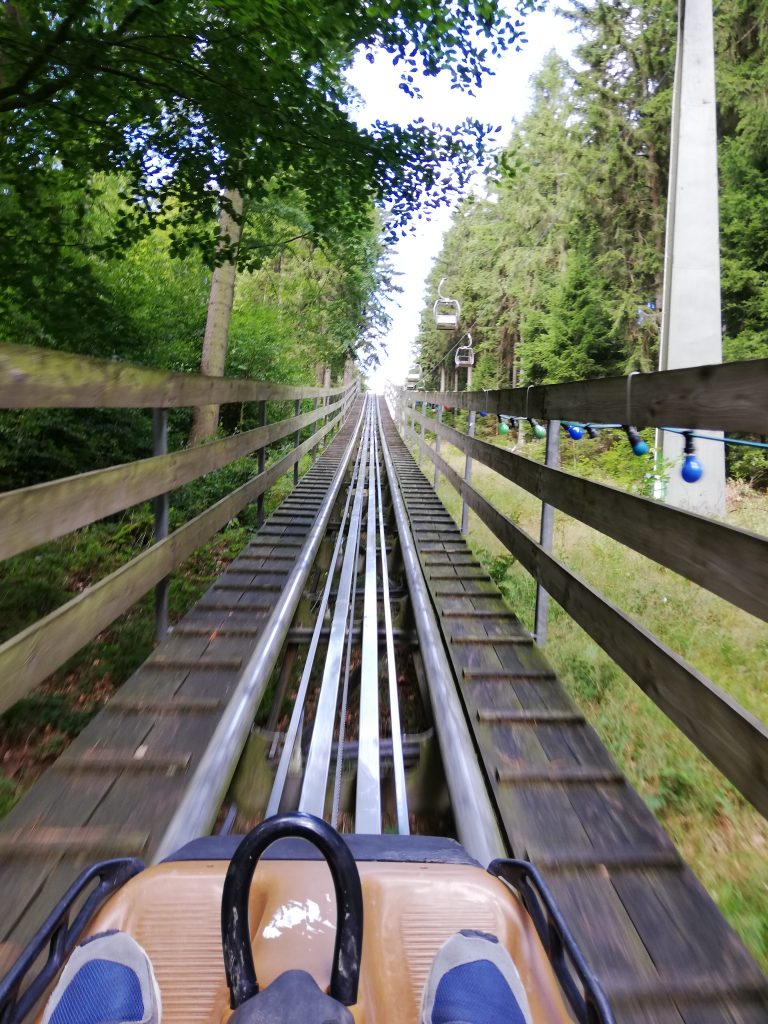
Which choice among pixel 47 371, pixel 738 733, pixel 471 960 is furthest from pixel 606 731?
pixel 47 371

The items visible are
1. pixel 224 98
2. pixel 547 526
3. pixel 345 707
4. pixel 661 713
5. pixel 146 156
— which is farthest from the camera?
pixel 146 156

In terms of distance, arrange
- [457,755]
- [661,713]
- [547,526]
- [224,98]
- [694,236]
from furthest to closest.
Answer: [694,236], [224,98], [547,526], [661,713], [457,755]

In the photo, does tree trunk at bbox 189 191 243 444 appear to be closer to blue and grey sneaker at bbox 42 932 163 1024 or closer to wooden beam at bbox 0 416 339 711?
wooden beam at bbox 0 416 339 711

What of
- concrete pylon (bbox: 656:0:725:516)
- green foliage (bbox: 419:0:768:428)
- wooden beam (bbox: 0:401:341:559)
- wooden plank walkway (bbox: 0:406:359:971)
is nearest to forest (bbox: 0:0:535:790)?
wooden plank walkway (bbox: 0:406:359:971)

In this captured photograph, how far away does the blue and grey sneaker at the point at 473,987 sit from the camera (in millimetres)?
760

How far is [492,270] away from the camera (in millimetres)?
22219

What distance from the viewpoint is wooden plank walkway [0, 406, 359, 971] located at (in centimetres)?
158

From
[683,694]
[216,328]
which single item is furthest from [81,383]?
[216,328]

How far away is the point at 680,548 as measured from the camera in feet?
5.65

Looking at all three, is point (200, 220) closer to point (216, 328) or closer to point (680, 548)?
point (216, 328)

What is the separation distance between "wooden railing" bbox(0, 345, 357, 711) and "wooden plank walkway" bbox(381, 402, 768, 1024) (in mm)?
1418

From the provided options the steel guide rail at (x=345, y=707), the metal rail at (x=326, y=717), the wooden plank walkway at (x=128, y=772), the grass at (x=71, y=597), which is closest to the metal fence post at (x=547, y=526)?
the steel guide rail at (x=345, y=707)

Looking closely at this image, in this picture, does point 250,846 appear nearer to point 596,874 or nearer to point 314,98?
point 596,874

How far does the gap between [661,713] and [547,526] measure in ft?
3.42
